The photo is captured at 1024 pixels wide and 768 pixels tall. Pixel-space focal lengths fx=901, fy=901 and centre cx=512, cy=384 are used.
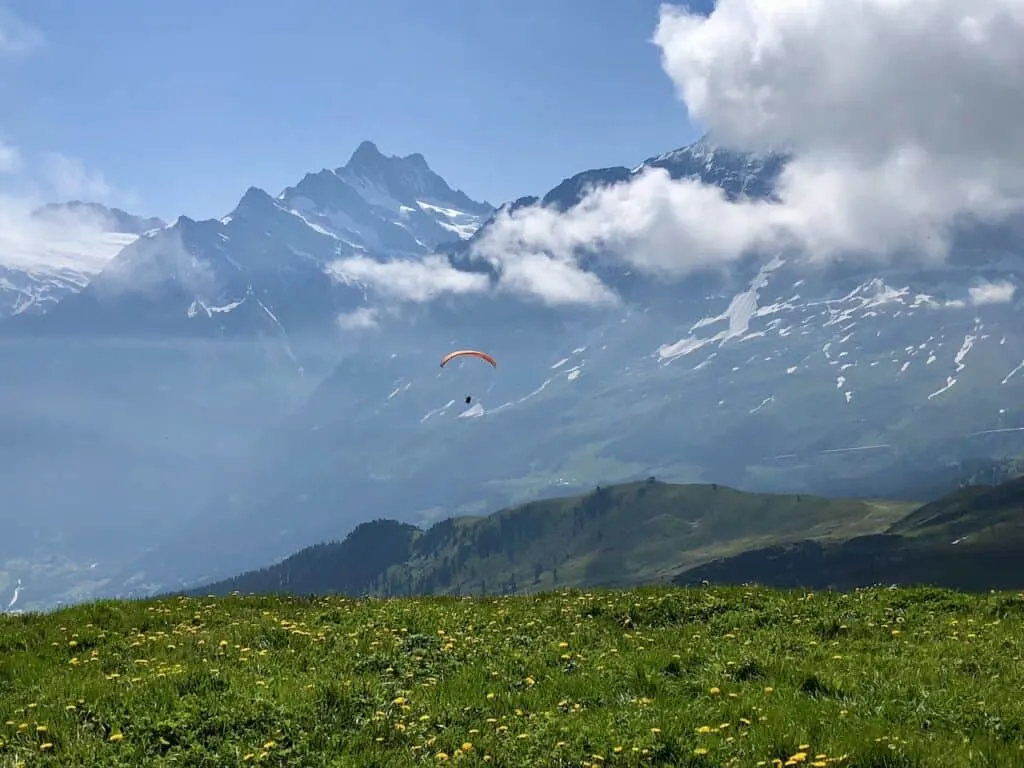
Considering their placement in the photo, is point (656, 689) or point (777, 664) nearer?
point (656, 689)

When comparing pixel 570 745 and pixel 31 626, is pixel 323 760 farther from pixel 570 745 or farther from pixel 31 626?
pixel 31 626

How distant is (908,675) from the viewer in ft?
49.2

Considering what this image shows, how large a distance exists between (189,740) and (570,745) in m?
5.20

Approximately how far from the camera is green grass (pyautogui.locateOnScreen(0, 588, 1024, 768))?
38.9 feet

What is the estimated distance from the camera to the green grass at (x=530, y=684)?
11.9 metres

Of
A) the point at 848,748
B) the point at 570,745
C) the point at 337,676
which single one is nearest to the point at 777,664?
the point at 848,748

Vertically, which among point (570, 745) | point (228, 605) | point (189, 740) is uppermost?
point (228, 605)

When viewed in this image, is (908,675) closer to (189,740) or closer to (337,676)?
(337,676)

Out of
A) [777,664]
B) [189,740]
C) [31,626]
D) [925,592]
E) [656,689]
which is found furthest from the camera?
[925,592]

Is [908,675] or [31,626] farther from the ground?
[31,626]

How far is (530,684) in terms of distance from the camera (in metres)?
15.1

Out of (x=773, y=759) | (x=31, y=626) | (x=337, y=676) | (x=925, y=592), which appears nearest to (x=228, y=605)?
(x=31, y=626)

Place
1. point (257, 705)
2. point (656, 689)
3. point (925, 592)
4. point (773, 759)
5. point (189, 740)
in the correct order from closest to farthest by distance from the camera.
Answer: point (773, 759) < point (189, 740) < point (257, 705) < point (656, 689) < point (925, 592)

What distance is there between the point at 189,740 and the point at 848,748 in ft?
28.7
